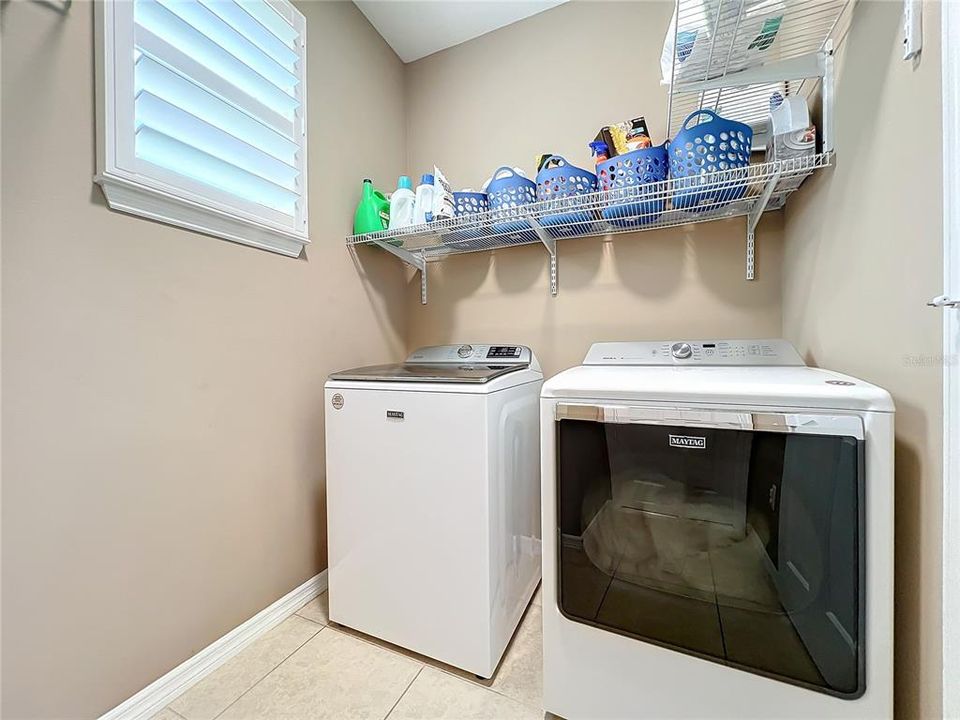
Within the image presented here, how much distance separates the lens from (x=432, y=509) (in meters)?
1.24

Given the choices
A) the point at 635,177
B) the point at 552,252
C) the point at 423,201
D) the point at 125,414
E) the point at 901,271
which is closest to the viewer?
the point at 901,271

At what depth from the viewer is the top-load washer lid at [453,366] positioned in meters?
1.27

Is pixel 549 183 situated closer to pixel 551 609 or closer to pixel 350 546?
pixel 551 609

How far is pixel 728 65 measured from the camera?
1196 mm

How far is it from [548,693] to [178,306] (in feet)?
4.96

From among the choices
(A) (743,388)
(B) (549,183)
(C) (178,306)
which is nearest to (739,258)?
(B) (549,183)

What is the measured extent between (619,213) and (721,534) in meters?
1.18

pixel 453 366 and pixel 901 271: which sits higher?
pixel 901 271

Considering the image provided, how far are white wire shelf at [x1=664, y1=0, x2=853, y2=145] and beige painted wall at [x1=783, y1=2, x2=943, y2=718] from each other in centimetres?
11

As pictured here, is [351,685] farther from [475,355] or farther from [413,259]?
[413,259]

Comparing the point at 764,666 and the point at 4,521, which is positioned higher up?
the point at 4,521

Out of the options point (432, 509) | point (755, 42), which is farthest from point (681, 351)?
point (432, 509)

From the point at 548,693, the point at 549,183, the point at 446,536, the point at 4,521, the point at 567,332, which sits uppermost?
the point at 549,183

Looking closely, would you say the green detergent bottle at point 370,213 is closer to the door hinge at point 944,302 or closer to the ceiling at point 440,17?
the ceiling at point 440,17
